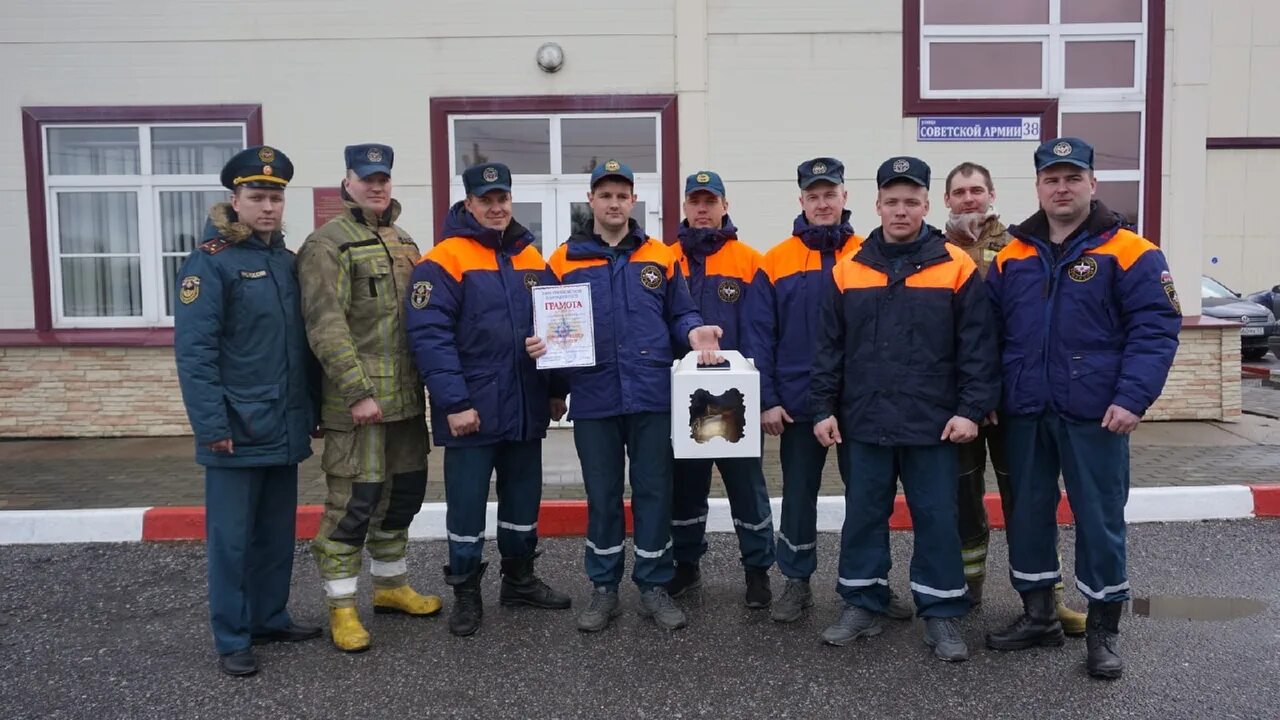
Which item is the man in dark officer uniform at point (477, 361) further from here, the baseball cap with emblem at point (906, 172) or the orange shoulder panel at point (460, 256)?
the baseball cap with emblem at point (906, 172)

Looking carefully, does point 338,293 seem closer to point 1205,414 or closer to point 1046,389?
point 1046,389

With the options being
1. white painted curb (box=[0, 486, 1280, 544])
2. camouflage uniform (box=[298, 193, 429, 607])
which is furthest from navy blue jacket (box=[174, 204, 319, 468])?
white painted curb (box=[0, 486, 1280, 544])

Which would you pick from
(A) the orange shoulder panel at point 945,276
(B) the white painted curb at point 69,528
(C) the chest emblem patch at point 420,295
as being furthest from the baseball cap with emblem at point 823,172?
(B) the white painted curb at point 69,528

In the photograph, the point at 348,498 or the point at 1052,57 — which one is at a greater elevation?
the point at 1052,57

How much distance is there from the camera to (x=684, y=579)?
187 inches

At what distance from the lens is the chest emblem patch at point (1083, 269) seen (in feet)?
12.1

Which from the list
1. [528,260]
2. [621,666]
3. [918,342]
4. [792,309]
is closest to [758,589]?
[621,666]

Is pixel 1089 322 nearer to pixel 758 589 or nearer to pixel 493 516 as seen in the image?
pixel 758 589

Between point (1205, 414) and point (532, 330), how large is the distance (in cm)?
742

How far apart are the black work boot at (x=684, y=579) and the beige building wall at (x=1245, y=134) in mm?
23992

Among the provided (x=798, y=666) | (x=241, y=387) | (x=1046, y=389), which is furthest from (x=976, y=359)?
(x=241, y=387)

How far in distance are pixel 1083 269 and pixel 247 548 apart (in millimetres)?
3786

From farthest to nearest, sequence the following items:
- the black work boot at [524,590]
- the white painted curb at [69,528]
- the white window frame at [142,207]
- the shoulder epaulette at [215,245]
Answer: the white window frame at [142,207] < the white painted curb at [69,528] < the black work boot at [524,590] < the shoulder epaulette at [215,245]

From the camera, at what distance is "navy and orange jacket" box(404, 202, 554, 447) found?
412cm
